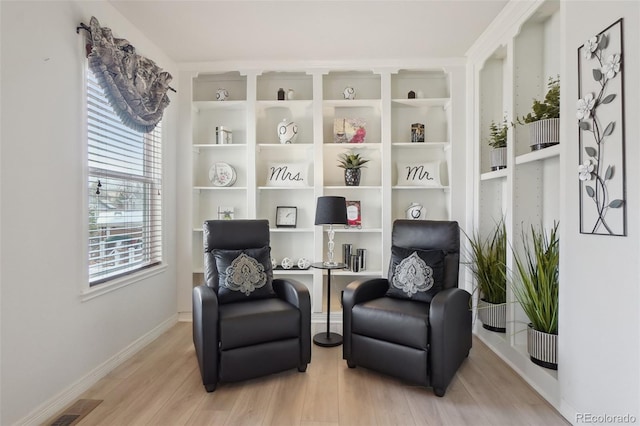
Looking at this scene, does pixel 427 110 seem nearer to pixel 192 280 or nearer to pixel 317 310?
pixel 317 310

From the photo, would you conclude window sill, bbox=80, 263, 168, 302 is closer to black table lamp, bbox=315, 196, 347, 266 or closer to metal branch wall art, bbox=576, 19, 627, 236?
black table lamp, bbox=315, 196, 347, 266

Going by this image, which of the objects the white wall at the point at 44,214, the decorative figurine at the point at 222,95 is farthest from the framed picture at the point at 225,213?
the white wall at the point at 44,214

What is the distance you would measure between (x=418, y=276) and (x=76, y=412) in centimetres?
225

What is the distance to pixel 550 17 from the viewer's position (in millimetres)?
2465

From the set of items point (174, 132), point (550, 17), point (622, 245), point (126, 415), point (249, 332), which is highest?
point (550, 17)

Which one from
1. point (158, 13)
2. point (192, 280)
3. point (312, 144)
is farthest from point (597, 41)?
point (192, 280)

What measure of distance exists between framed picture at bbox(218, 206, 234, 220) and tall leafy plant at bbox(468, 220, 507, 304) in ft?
7.75

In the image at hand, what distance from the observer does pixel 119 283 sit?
257cm

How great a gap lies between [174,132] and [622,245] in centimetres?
353

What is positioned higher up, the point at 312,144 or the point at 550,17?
the point at 550,17

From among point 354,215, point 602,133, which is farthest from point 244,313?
point 602,133

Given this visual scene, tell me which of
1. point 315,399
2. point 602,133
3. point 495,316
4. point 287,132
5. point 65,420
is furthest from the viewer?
point 287,132

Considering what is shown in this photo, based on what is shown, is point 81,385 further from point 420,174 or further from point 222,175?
point 420,174

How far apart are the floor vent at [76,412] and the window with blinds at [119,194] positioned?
724 millimetres
